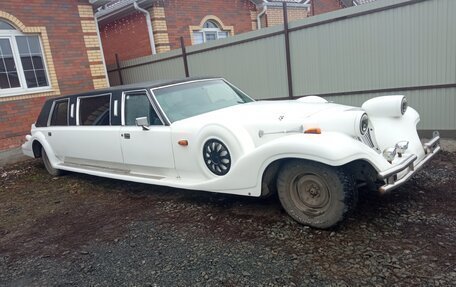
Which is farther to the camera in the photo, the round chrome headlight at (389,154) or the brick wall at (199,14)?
the brick wall at (199,14)

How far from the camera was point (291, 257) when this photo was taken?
9.19 feet

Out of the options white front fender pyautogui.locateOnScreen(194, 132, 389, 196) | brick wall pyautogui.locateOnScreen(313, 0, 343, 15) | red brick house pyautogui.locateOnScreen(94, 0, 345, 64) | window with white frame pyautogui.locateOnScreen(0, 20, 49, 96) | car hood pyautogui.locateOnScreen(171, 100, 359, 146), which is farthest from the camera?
brick wall pyautogui.locateOnScreen(313, 0, 343, 15)

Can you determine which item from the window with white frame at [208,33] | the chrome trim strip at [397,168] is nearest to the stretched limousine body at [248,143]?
the chrome trim strip at [397,168]

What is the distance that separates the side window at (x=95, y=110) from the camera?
4.95 metres

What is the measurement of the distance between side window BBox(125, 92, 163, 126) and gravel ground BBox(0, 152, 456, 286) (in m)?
1.02

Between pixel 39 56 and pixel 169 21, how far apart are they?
14.5 feet

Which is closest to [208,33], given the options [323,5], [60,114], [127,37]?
[127,37]

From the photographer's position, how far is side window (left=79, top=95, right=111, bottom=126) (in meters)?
4.95

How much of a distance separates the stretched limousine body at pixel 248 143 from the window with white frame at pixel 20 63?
4.34m

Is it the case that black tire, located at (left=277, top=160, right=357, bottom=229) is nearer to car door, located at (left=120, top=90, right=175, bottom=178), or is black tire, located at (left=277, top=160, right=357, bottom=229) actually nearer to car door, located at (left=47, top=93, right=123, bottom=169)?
car door, located at (left=120, top=90, right=175, bottom=178)

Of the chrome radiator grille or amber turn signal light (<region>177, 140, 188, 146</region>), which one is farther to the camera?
amber turn signal light (<region>177, 140, 188, 146</region>)

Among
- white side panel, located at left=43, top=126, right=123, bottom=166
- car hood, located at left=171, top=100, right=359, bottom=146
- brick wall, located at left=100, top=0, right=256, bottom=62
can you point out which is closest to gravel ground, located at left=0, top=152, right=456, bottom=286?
white side panel, located at left=43, top=126, right=123, bottom=166

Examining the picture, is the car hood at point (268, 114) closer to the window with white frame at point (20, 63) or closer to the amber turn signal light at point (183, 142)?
the amber turn signal light at point (183, 142)

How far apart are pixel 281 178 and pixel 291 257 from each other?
2.54 ft
